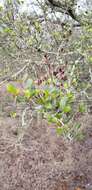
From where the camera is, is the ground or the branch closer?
the branch

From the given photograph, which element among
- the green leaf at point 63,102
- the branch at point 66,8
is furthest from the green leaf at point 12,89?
the branch at point 66,8

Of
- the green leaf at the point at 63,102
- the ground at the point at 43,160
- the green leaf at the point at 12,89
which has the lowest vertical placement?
the ground at the point at 43,160

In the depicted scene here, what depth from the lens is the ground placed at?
6.23 m

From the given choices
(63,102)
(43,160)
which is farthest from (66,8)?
(43,160)

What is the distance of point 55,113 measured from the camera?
1830mm

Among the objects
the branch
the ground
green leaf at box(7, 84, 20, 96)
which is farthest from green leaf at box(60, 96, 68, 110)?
the ground

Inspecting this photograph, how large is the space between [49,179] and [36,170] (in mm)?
384

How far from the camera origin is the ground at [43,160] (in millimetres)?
6227

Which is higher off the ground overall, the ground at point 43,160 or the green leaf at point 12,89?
the green leaf at point 12,89

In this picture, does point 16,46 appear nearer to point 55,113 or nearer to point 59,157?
point 55,113

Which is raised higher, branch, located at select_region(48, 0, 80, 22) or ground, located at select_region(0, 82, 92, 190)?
branch, located at select_region(48, 0, 80, 22)

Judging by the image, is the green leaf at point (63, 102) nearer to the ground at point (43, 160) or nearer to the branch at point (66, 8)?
the branch at point (66, 8)

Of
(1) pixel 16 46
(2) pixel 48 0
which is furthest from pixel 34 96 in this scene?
(2) pixel 48 0

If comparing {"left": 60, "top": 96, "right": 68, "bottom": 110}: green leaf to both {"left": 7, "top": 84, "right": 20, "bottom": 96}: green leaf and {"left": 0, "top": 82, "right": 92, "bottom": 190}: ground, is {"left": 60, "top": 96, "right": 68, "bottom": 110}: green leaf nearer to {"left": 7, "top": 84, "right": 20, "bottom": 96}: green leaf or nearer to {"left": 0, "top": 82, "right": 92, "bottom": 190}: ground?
{"left": 7, "top": 84, "right": 20, "bottom": 96}: green leaf
